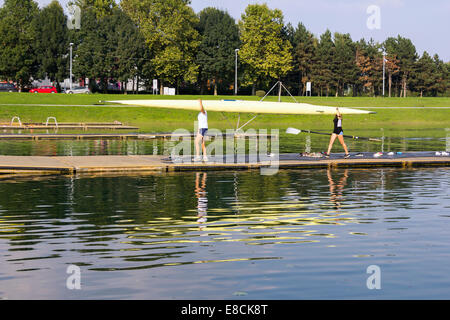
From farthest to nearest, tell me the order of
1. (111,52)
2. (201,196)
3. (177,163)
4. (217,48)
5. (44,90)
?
(217,48) < (111,52) < (44,90) < (177,163) < (201,196)

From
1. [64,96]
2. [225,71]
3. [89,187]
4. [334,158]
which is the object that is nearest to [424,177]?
[334,158]

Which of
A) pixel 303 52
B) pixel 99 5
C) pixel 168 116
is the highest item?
pixel 99 5

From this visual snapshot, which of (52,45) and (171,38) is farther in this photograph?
(52,45)

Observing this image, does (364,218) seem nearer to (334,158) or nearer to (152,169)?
(152,169)

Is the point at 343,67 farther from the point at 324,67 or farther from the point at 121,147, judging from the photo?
the point at 121,147

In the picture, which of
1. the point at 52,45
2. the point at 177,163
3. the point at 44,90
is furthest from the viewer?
the point at 52,45

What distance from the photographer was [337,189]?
2069 centimetres

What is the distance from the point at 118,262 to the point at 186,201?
6995 mm

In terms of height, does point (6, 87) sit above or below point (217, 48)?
below

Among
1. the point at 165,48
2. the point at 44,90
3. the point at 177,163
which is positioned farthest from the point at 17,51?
the point at 177,163

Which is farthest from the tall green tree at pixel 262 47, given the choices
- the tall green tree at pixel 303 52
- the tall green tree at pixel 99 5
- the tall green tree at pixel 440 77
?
the tall green tree at pixel 440 77

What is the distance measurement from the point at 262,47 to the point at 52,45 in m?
37.1

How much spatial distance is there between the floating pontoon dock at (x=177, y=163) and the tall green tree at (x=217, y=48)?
8688 centimetres


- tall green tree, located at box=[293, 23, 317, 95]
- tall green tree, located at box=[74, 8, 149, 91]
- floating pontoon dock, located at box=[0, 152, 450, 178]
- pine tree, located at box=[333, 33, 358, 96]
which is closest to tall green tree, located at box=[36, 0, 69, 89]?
tall green tree, located at box=[74, 8, 149, 91]
